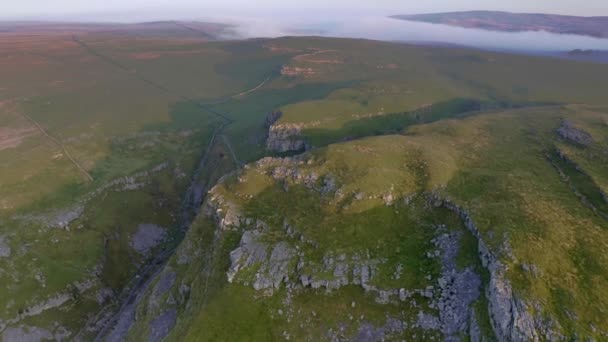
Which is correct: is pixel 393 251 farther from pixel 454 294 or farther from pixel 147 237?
pixel 147 237

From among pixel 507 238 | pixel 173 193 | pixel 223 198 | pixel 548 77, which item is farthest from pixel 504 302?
pixel 548 77

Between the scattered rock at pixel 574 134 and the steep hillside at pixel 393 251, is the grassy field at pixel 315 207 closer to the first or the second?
the steep hillside at pixel 393 251

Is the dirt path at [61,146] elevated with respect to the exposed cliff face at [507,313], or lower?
lower

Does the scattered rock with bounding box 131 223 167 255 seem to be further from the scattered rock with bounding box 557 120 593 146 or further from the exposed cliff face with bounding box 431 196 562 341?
the scattered rock with bounding box 557 120 593 146

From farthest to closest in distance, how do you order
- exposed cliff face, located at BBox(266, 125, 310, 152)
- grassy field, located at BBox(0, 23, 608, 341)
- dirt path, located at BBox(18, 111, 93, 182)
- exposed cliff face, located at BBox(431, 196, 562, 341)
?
exposed cliff face, located at BBox(266, 125, 310, 152), dirt path, located at BBox(18, 111, 93, 182), grassy field, located at BBox(0, 23, 608, 341), exposed cliff face, located at BBox(431, 196, 562, 341)

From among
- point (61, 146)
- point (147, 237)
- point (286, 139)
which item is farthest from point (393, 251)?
point (61, 146)

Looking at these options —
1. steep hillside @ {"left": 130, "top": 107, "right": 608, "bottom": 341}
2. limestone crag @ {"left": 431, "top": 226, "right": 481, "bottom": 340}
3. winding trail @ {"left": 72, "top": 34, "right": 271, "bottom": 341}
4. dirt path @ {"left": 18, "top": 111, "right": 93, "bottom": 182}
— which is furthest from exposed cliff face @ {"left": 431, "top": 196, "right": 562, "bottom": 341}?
dirt path @ {"left": 18, "top": 111, "right": 93, "bottom": 182}

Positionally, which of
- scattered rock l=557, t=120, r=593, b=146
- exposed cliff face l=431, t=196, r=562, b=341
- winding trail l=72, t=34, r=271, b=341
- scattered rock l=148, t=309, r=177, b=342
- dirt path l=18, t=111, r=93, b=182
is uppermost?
scattered rock l=557, t=120, r=593, b=146

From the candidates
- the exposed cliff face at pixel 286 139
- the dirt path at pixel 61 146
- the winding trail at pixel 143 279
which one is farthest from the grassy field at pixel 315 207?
the exposed cliff face at pixel 286 139

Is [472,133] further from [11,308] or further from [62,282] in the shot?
[11,308]

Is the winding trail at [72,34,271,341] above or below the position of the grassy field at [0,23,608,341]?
below
